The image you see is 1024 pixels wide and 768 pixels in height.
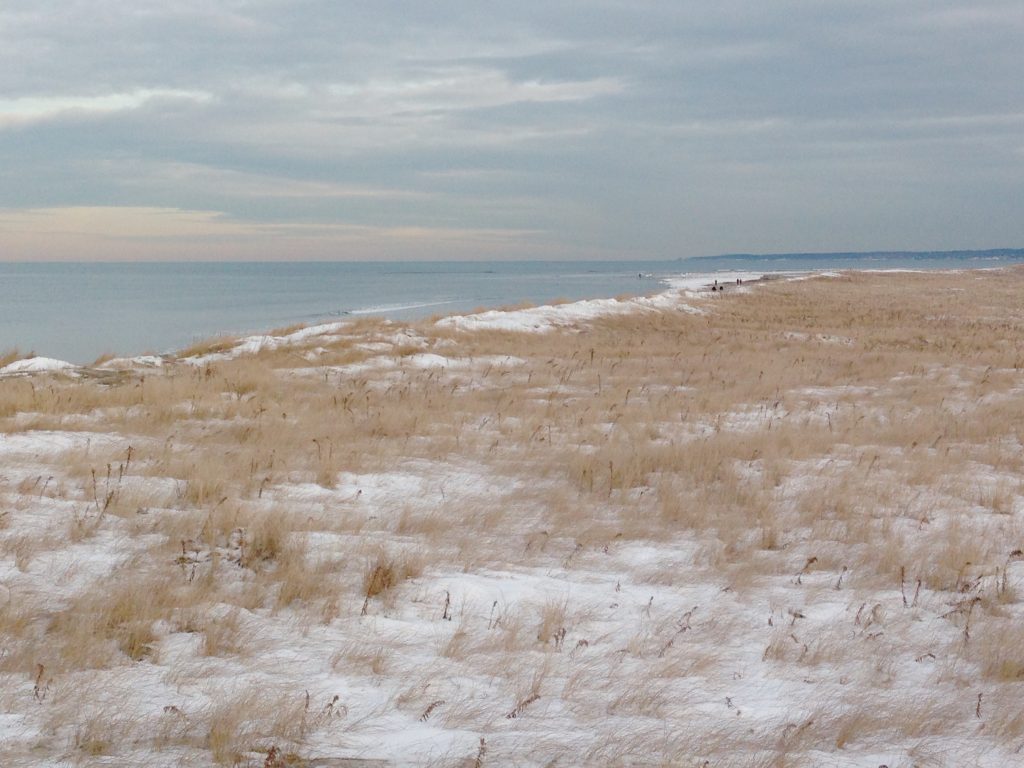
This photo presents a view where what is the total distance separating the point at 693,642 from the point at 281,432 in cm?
563

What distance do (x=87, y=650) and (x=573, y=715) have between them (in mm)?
2203

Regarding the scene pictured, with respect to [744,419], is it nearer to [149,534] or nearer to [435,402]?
[435,402]

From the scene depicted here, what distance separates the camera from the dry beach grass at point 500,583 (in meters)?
3.33

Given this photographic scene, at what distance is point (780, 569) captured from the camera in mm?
5465

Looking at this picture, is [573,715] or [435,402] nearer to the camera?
[573,715]

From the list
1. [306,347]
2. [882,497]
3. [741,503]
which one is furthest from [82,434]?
[306,347]

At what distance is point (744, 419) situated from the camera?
35.6 feet

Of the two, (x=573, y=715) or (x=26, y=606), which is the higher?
(x=26, y=606)

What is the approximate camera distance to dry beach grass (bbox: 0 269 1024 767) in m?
3.33

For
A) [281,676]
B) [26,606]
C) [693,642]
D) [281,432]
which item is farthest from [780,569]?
[281,432]

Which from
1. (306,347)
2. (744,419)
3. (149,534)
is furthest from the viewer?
(306,347)

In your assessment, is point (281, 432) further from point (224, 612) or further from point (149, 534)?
point (224, 612)

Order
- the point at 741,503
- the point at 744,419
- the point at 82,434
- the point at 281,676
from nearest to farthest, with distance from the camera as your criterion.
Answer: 1. the point at 281,676
2. the point at 741,503
3. the point at 82,434
4. the point at 744,419

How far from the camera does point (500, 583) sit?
16.4 ft
